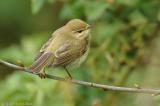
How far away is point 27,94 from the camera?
7.06 m

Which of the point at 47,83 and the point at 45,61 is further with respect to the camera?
the point at 47,83

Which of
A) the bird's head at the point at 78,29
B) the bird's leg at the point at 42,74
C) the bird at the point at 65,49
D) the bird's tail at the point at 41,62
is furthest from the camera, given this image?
the bird's head at the point at 78,29

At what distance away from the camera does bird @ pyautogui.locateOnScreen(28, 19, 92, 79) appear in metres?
6.19

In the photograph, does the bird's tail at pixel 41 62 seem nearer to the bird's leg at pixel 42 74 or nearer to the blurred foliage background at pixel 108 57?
the bird's leg at pixel 42 74

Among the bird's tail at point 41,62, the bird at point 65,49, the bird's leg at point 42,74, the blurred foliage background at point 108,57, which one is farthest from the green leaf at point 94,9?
the bird's leg at point 42,74

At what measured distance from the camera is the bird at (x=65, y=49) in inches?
244

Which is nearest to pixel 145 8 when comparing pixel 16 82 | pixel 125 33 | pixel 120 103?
pixel 125 33

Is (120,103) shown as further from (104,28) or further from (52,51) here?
(52,51)

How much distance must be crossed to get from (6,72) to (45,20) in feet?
3.64

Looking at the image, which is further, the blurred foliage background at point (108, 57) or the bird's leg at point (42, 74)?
the blurred foliage background at point (108, 57)

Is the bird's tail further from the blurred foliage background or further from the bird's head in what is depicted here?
the blurred foliage background

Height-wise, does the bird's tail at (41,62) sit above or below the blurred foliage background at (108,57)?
above

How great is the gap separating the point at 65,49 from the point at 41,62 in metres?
0.39

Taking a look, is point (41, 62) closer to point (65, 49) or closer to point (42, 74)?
point (42, 74)
